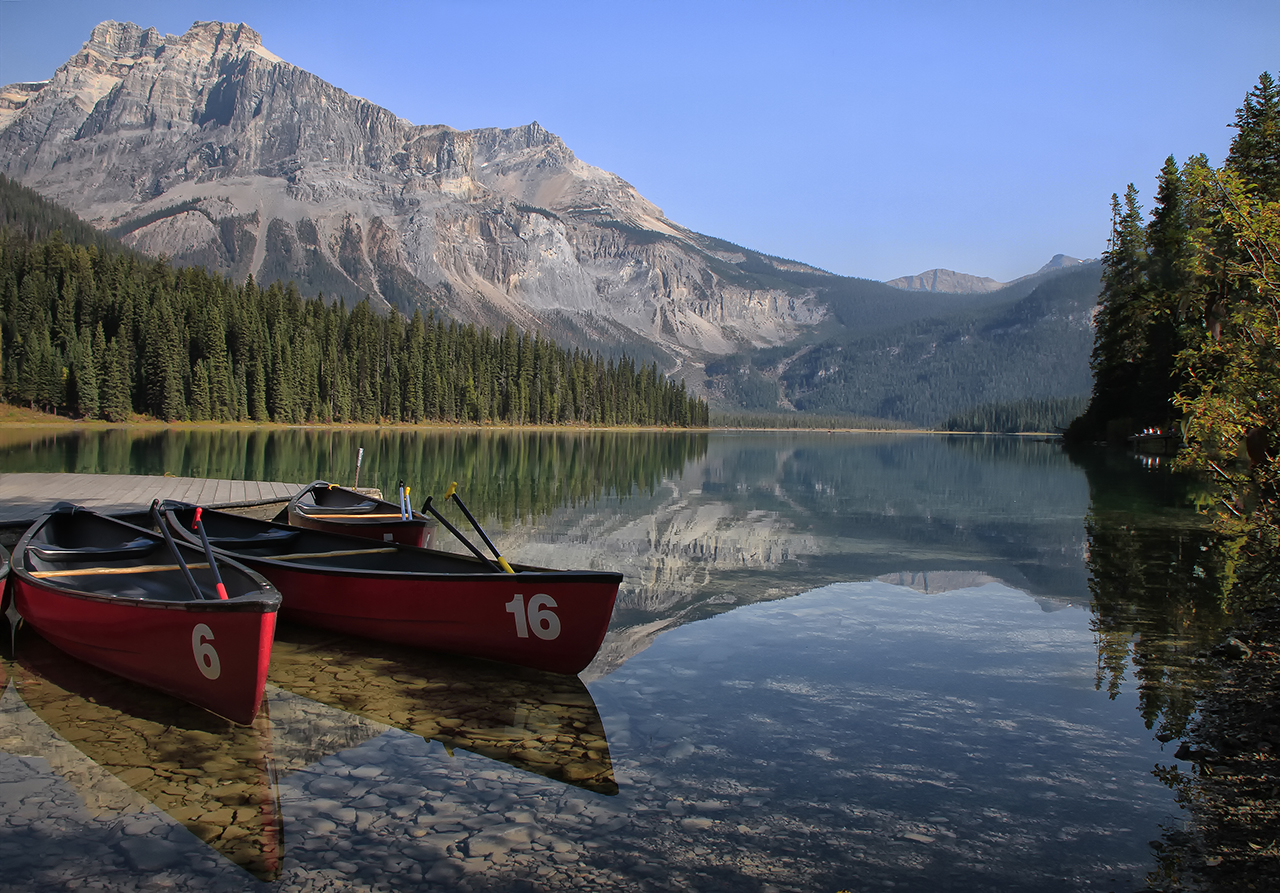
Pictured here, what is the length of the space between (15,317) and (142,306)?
34.2 ft

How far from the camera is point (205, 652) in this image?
7.81m

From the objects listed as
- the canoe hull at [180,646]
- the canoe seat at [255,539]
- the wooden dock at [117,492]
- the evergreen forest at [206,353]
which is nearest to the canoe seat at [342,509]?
the wooden dock at [117,492]

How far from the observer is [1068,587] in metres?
15.3

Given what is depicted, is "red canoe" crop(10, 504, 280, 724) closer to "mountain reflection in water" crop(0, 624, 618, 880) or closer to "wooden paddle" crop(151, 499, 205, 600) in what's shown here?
"wooden paddle" crop(151, 499, 205, 600)

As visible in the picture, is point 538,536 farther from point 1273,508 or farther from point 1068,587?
point 1273,508

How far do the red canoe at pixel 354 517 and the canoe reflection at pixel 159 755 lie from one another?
541cm

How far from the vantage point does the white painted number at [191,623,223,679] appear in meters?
7.76

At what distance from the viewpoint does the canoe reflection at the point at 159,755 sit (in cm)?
594

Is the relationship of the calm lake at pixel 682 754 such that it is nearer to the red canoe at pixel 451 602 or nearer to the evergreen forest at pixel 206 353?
the red canoe at pixel 451 602

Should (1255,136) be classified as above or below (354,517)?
above

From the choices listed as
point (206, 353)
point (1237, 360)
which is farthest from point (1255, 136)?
point (206, 353)

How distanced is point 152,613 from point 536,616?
371 cm

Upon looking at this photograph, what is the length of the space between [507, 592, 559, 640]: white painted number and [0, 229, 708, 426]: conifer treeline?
80.8m

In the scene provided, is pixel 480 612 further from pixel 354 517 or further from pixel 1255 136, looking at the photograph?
pixel 1255 136
